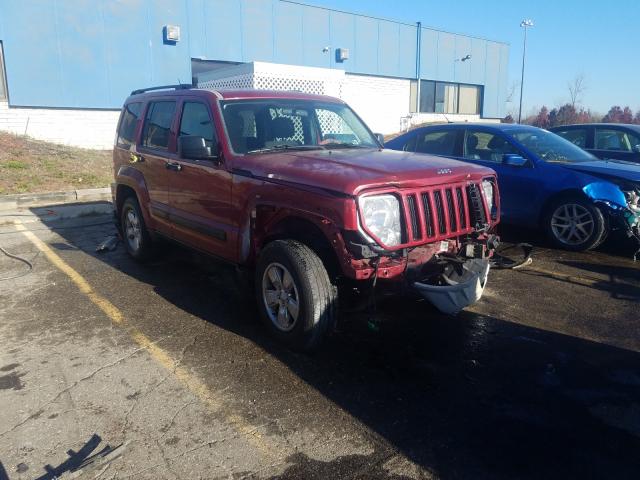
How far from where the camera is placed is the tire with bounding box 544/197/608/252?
258 inches

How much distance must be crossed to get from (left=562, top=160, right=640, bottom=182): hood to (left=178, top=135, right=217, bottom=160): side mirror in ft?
16.0

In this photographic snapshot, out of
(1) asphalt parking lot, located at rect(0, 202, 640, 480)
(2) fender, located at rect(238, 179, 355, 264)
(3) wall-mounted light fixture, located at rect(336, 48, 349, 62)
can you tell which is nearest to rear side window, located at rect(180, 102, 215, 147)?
(2) fender, located at rect(238, 179, 355, 264)

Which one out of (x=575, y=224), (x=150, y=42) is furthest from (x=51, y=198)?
(x=575, y=224)

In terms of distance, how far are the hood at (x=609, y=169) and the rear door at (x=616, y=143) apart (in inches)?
80.0

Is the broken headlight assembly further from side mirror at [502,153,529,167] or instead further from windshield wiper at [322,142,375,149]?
side mirror at [502,153,529,167]

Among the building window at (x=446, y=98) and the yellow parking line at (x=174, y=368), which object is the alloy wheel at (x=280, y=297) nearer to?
the yellow parking line at (x=174, y=368)

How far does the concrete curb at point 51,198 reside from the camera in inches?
397

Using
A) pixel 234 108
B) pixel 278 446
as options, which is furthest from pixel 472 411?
pixel 234 108

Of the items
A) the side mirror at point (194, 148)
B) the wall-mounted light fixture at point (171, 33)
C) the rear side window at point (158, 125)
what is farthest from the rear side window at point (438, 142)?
the wall-mounted light fixture at point (171, 33)

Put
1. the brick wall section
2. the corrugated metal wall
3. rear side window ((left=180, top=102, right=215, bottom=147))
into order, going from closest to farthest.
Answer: rear side window ((left=180, top=102, right=215, bottom=147)) < the corrugated metal wall < the brick wall section

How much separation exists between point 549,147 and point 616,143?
2.59 meters

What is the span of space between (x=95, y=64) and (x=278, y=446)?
16.9m

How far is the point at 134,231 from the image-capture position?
6516mm

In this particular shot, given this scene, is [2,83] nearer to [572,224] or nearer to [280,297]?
[280,297]
